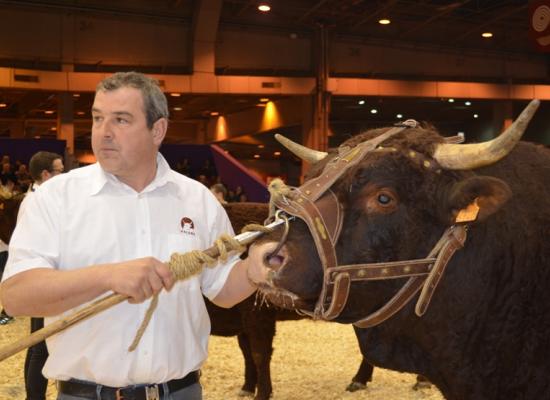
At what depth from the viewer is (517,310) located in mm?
2246

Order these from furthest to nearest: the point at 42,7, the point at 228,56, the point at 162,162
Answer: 1. the point at 228,56
2. the point at 42,7
3. the point at 162,162

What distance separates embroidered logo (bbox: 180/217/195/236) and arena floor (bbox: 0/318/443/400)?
355 cm

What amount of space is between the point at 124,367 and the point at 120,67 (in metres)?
17.9

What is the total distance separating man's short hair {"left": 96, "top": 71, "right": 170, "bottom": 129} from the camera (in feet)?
7.99

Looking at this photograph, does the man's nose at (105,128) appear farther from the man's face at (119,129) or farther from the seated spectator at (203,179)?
the seated spectator at (203,179)

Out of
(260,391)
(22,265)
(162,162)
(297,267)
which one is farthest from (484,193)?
(260,391)

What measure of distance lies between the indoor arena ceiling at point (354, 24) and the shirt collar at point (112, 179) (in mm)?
16978

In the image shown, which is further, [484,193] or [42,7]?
[42,7]

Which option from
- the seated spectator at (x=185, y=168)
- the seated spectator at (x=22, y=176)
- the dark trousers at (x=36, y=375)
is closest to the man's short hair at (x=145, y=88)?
the dark trousers at (x=36, y=375)

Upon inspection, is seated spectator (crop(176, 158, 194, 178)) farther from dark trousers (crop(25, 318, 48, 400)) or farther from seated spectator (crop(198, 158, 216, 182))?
dark trousers (crop(25, 318, 48, 400))

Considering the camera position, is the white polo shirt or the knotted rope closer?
the knotted rope

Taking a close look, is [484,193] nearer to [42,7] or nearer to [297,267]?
[297,267]

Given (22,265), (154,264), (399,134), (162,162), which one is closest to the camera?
(154,264)

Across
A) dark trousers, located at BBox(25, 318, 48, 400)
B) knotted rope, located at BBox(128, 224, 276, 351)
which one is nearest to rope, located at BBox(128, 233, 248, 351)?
knotted rope, located at BBox(128, 224, 276, 351)
